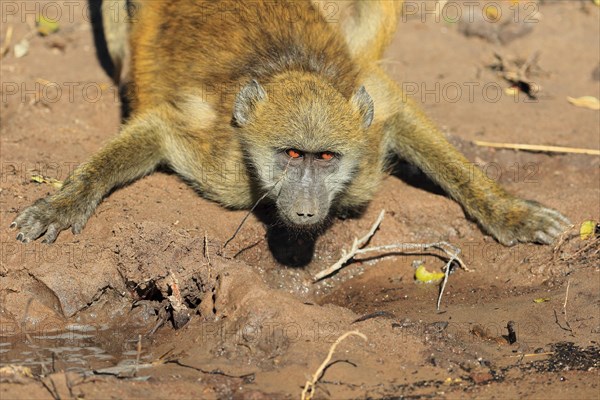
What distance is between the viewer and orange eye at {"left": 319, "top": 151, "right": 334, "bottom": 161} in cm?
606

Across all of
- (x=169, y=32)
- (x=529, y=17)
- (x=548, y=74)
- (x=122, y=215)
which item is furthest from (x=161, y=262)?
(x=529, y=17)

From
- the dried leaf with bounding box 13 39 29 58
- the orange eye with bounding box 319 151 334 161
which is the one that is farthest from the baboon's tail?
the orange eye with bounding box 319 151 334 161

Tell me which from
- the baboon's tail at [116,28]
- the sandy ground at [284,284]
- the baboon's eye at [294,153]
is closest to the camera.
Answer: the sandy ground at [284,284]

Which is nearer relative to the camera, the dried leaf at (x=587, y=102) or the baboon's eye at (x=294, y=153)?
the baboon's eye at (x=294, y=153)

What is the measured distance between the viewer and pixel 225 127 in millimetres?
6480

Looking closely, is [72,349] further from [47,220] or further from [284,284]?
[284,284]

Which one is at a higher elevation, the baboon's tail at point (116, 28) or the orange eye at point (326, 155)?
the baboon's tail at point (116, 28)

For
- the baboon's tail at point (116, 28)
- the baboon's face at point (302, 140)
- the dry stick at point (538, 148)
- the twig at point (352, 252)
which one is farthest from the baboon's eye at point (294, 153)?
the baboon's tail at point (116, 28)

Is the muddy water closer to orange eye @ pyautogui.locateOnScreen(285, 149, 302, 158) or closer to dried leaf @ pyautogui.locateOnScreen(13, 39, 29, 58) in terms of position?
orange eye @ pyautogui.locateOnScreen(285, 149, 302, 158)

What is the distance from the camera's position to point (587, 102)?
8898 millimetres

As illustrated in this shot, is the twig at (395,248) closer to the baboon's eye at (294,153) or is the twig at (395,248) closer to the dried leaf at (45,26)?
the baboon's eye at (294,153)

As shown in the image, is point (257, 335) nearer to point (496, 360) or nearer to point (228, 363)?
point (228, 363)

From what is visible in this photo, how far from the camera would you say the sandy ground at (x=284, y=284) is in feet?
16.1

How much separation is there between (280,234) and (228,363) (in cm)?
193
